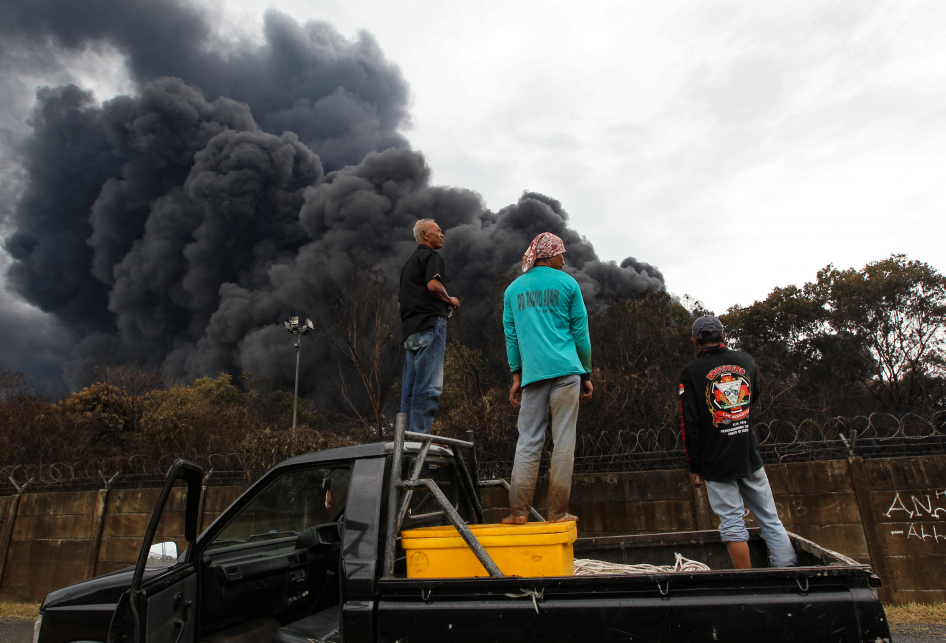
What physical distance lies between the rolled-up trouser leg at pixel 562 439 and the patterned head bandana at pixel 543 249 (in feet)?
2.65

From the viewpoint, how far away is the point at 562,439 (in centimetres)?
287

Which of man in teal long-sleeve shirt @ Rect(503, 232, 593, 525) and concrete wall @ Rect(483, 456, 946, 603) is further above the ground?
man in teal long-sleeve shirt @ Rect(503, 232, 593, 525)

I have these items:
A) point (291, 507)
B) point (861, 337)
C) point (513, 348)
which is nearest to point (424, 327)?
point (513, 348)

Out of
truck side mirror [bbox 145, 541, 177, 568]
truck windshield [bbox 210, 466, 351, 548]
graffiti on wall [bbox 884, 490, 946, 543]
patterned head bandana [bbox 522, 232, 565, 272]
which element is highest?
patterned head bandana [bbox 522, 232, 565, 272]

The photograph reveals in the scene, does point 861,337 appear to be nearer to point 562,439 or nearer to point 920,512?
point 920,512

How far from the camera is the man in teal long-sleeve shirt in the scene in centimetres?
280

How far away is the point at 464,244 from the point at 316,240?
653 inches

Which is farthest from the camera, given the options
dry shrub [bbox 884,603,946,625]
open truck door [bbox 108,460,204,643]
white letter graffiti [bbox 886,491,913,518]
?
white letter graffiti [bbox 886,491,913,518]

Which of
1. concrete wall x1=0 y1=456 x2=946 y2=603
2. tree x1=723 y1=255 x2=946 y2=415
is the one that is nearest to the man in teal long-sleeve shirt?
concrete wall x1=0 y1=456 x2=946 y2=603

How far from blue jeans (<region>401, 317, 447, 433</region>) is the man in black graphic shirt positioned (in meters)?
1.77

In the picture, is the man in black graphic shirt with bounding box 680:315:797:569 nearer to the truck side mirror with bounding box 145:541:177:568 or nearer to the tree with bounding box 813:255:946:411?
the truck side mirror with bounding box 145:541:177:568

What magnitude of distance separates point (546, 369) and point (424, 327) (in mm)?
1611

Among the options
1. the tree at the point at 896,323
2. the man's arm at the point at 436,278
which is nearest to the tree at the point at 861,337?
the tree at the point at 896,323

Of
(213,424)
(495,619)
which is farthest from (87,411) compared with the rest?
(495,619)
